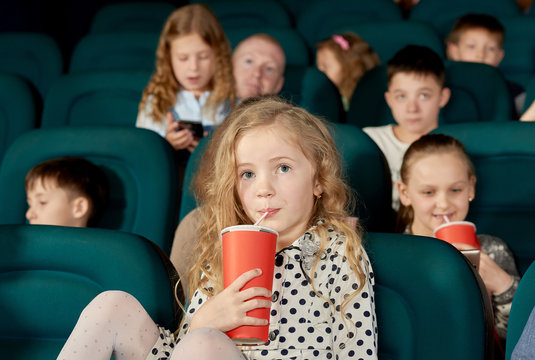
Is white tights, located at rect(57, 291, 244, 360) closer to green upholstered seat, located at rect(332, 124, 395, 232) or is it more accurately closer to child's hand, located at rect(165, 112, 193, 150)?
green upholstered seat, located at rect(332, 124, 395, 232)

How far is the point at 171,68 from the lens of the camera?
7.20ft

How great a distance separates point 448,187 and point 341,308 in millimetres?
541

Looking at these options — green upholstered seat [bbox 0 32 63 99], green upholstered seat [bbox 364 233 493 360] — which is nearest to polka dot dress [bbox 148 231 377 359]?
green upholstered seat [bbox 364 233 493 360]

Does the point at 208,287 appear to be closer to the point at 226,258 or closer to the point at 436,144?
the point at 226,258

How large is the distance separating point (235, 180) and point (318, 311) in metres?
0.27

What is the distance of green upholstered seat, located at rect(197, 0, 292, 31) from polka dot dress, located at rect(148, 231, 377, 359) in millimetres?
2122

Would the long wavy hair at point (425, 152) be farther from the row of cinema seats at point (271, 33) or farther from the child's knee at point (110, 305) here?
the row of cinema seats at point (271, 33)

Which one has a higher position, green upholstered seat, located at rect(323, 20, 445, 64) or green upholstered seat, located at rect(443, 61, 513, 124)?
green upholstered seat, located at rect(323, 20, 445, 64)

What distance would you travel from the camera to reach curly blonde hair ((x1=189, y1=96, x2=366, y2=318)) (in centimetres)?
117

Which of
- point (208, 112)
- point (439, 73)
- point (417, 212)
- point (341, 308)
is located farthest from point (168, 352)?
point (439, 73)

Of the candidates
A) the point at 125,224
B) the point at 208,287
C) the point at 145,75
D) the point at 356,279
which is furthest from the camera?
the point at 145,75

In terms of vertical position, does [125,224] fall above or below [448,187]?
below

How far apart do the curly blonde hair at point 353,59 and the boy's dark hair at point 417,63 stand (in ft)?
1.35

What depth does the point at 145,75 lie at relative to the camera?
7.33ft
